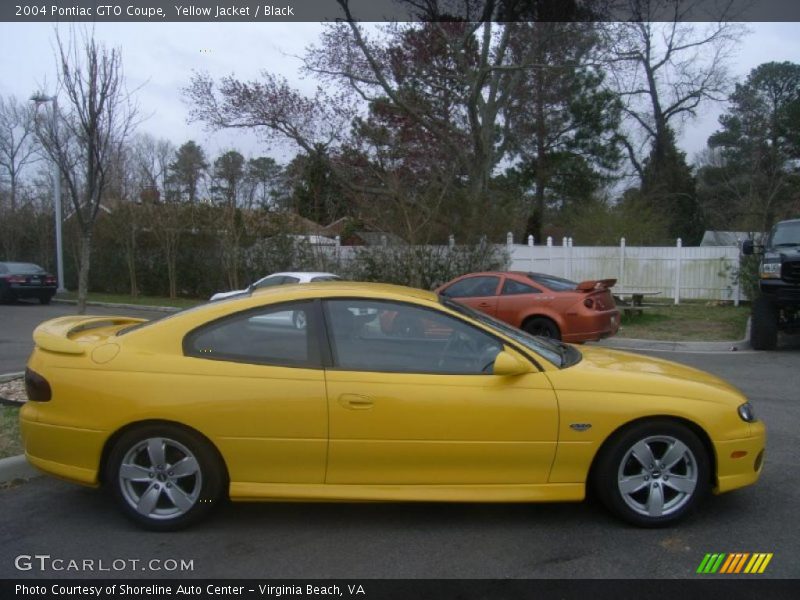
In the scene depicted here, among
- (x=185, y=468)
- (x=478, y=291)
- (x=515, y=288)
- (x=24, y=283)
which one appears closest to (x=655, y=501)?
(x=185, y=468)

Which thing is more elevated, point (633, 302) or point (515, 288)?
point (515, 288)

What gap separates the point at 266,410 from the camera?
3.60m

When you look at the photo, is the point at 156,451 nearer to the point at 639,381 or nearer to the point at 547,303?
the point at 639,381

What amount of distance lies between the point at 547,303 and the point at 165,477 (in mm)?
7423

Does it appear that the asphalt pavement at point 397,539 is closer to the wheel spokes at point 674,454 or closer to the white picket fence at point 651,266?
the wheel spokes at point 674,454

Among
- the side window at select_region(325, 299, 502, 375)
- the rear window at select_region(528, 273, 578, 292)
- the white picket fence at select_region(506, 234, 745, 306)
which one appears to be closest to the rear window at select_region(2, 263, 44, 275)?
the white picket fence at select_region(506, 234, 745, 306)

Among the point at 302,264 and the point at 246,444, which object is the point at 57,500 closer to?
the point at 246,444

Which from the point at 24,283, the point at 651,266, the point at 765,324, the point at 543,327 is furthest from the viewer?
the point at 24,283

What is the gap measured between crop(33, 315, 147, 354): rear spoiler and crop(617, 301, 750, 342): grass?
1003 centimetres

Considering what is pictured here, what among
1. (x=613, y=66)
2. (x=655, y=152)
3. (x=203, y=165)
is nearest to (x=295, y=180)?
(x=203, y=165)

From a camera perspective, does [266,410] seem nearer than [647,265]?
Yes

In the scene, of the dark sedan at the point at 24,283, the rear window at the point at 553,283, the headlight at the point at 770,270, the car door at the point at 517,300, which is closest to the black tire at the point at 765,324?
the headlight at the point at 770,270

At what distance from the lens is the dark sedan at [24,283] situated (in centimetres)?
2123

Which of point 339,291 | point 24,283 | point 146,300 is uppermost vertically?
point 339,291
